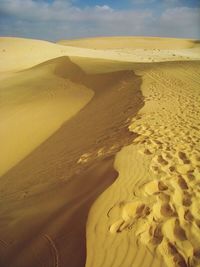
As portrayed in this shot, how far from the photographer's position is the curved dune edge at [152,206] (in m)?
3.24

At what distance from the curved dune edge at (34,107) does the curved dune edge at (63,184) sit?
1.97 feet

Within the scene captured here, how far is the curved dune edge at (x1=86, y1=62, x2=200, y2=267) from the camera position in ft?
10.6

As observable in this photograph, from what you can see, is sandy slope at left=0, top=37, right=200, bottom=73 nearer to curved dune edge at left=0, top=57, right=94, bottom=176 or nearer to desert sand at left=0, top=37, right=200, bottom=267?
curved dune edge at left=0, top=57, right=94, bottom=176

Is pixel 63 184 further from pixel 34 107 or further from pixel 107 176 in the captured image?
pixel 34 107

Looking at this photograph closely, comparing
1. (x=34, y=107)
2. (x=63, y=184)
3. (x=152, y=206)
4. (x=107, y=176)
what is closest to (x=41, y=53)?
(x=34, y=107)

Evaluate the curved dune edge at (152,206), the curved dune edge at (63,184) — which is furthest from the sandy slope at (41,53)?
the curved dune edge at (152,206)

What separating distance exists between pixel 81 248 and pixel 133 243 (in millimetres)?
662

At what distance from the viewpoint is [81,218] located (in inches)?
157

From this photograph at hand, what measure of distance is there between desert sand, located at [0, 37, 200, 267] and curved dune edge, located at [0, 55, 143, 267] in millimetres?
19

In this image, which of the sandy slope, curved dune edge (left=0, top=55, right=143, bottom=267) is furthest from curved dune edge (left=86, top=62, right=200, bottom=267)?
the sandy slope

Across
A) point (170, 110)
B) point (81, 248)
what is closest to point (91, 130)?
point (170, 110)

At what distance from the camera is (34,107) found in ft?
41.4

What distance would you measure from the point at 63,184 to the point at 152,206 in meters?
2.10

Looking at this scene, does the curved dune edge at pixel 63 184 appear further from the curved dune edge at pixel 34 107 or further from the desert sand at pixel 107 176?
the curved dune edge at pixel 34 107
